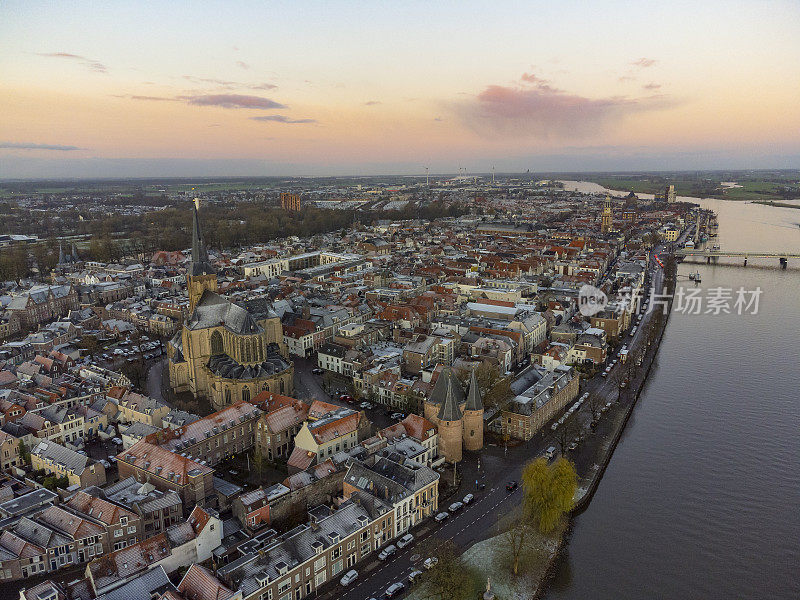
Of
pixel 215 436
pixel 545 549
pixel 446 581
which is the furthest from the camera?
pixel 215 436

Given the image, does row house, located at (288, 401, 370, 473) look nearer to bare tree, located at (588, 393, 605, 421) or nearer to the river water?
the river water

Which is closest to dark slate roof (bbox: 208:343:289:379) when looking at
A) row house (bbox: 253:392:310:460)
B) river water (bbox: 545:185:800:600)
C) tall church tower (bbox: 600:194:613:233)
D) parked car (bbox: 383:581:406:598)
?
row house (bbox: 253:392:310:460)

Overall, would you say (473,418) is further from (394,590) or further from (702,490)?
(702,490)

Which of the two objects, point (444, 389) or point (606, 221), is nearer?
point (444, 389)

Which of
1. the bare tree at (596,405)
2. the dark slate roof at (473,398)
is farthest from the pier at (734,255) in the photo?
the dark slate roof at (473,398)

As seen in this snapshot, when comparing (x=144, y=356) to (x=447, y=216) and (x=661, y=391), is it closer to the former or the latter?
(x=661, y=391)

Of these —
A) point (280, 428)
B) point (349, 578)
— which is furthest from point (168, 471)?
point (349, 578)
